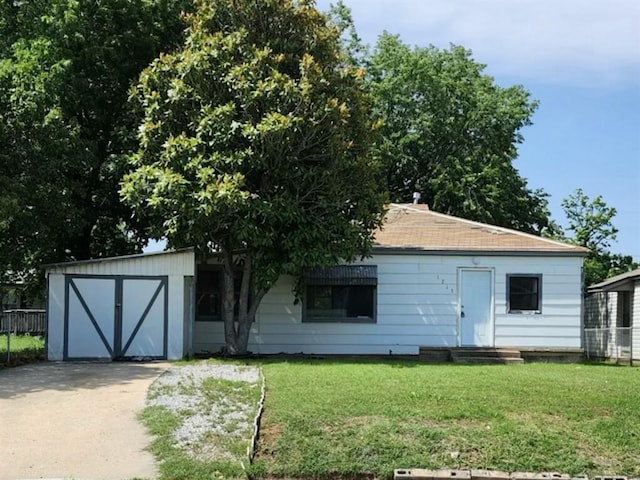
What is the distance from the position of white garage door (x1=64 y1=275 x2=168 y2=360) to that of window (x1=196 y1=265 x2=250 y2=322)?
2.25 meters

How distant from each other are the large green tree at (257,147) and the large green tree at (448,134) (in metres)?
13.8

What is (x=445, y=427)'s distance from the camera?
8484 mm

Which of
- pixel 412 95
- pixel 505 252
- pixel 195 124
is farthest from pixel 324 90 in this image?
pixel 412 95

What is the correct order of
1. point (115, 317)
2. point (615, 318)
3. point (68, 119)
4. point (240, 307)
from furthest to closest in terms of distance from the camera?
point (615, 318)
point (68, 119)
point (240, 307)
point (115, 317)

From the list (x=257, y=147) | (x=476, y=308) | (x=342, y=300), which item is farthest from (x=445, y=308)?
(x=257, y=147)

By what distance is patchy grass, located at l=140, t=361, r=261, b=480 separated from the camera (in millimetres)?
7605

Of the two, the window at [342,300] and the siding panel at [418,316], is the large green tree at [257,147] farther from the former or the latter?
the window at [342,300]

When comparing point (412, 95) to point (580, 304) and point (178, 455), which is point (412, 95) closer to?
point (580, 304)

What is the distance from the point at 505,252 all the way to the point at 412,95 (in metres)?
15.5

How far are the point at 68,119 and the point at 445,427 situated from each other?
13.5m

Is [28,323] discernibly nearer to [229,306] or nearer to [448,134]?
[229,306]

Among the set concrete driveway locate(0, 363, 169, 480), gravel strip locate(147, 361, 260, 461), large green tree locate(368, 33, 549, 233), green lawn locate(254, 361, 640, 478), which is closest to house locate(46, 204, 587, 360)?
gravel strip locate(147, 361, 260, 461)

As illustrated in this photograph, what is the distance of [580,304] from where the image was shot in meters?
17.4

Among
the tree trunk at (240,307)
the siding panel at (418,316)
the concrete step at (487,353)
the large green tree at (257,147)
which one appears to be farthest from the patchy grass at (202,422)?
the concrete step at (487,353)
